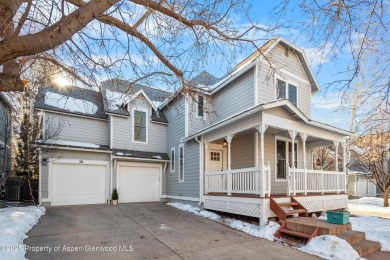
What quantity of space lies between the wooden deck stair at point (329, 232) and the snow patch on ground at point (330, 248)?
0.29m

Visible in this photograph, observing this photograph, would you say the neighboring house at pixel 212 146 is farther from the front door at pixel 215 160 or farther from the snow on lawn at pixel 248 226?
the snow on lawn at pixel 248 226

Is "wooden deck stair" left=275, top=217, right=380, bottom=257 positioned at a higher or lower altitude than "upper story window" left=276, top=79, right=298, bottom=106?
lower

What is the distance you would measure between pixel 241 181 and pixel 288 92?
516cm

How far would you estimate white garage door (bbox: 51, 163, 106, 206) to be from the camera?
459 inches

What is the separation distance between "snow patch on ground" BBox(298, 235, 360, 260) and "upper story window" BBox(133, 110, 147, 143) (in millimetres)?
9895

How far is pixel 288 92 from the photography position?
11641mm

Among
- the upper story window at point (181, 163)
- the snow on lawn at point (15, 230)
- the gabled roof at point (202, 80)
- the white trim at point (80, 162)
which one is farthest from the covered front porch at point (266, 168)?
the snow on lawn at point (15, 230)

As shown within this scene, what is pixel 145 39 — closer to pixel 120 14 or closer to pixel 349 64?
pixel 120 14

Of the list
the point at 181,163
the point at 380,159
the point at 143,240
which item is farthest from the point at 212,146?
the point at 380,159

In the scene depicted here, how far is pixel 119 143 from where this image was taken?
43.2ft

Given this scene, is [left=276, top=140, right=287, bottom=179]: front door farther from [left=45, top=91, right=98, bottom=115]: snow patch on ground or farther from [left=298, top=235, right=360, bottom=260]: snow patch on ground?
[left=45, top=91, right=98, bottom=115]: snow patch on ground

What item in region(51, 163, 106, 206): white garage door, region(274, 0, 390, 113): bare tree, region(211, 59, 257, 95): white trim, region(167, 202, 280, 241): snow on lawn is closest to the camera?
region(274, 0, 390, 113): bare tree

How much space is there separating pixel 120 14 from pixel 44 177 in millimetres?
9409

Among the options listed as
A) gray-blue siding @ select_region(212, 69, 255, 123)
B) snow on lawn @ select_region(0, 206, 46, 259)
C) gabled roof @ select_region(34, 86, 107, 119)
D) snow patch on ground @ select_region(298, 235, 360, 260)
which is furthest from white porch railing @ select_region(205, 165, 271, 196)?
gabled roof @ select_region(34, 86, 107, 119)
